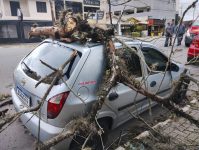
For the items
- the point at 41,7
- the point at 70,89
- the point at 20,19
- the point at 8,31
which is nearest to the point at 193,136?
the point at 70,89

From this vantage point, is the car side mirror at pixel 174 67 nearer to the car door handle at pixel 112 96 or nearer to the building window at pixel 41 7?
the car door handle at pixel 112 96

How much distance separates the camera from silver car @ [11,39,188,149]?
3.08 metres

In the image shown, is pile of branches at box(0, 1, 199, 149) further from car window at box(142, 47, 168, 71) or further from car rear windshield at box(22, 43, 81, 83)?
car window at box(142, 47, 168, 71)

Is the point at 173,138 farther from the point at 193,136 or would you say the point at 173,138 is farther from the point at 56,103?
the point at 56,103

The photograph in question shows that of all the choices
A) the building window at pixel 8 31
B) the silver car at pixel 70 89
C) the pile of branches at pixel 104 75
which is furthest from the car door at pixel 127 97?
the building window at pixel 8 31

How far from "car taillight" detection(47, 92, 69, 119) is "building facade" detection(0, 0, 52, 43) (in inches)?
Result: 1178

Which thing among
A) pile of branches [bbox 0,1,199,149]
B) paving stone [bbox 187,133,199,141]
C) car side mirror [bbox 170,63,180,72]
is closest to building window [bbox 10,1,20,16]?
pile of branches [bbox 0,1,199,149]

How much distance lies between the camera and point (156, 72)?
4184mm

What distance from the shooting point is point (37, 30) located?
159 inches

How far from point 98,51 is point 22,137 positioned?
6.74ft

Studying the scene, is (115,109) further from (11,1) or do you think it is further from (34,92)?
(11,1)

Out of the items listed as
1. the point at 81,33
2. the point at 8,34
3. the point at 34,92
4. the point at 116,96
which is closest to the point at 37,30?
the point at 81,33

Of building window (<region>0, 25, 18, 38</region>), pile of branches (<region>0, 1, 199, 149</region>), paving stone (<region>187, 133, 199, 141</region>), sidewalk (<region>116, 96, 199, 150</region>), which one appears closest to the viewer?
pile of branches (<region>0, 1, 199, 149</region>)

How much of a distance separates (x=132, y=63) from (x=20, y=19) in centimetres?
2981
